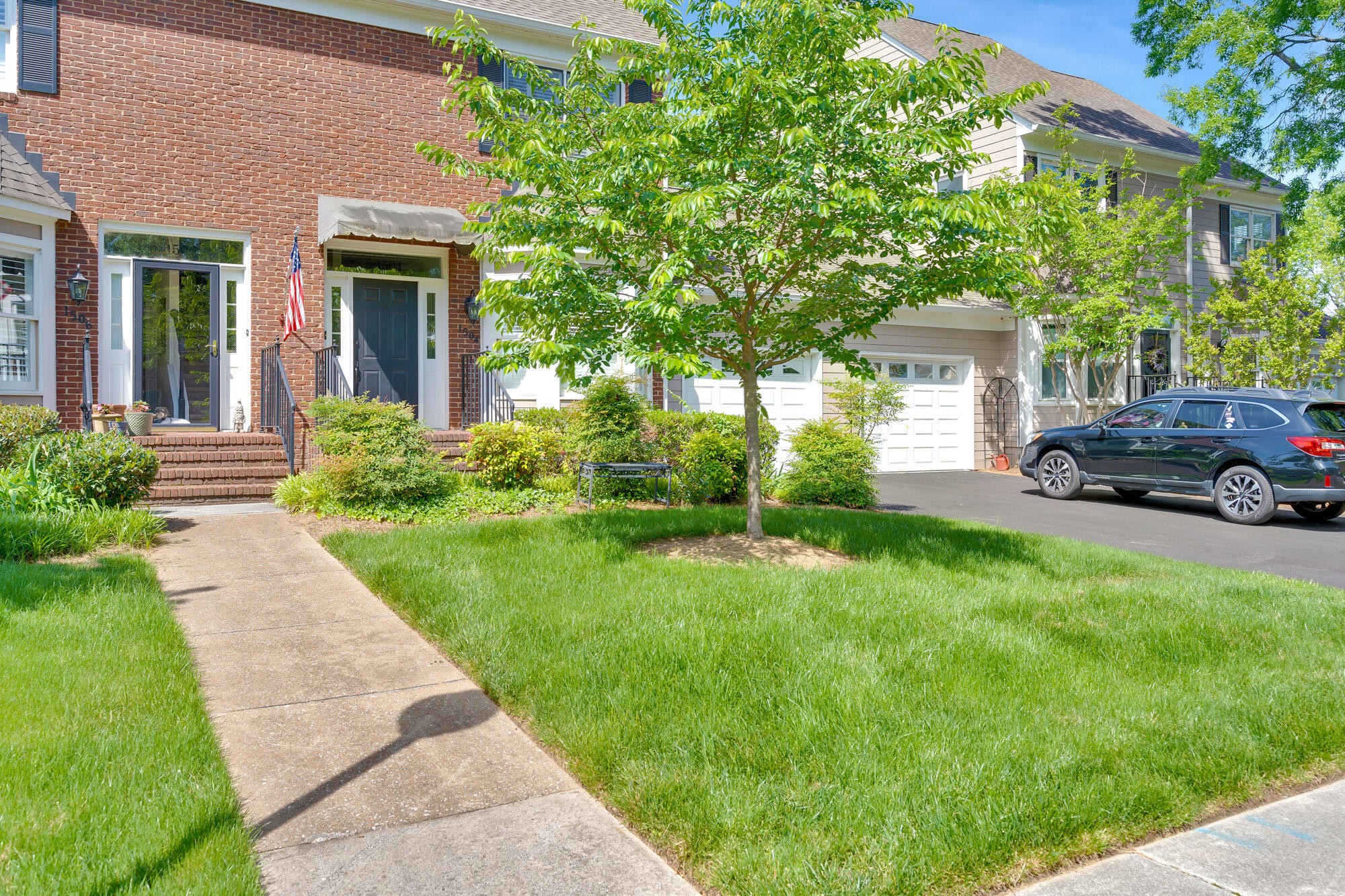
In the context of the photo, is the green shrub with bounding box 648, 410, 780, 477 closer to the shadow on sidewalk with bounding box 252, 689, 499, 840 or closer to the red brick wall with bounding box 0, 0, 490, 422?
the red brick wall with bounding box 0, 0, 490, 422

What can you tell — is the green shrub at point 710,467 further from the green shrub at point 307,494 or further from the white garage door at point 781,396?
the green shrub at point 307,494

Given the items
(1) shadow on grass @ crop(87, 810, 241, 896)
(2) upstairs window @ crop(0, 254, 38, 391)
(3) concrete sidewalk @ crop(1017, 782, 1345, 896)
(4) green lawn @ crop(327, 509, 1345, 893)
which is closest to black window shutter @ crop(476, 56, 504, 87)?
(2) upstairs window @ crop(0, 254, 38, 391)

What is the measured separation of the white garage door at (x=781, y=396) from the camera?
1550cm

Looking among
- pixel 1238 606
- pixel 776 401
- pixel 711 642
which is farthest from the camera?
pixel 776 401

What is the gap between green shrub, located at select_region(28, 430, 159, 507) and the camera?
327 inches

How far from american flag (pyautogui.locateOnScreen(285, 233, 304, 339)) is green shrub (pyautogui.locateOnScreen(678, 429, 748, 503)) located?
526 centimetres

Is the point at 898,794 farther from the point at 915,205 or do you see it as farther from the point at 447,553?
the point at 447,553

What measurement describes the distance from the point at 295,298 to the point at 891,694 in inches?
401

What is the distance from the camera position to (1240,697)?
432 cm

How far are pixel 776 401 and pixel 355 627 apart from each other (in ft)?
37.0

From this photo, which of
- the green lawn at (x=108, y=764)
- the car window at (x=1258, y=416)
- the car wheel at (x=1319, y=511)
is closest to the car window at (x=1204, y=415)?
the car window at (x=1258, y=416)

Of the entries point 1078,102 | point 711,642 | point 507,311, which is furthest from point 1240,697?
point 1078,102

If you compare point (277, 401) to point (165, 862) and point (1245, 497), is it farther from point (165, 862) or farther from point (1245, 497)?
point (1245, 497)

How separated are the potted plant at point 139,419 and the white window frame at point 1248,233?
2236 cm
